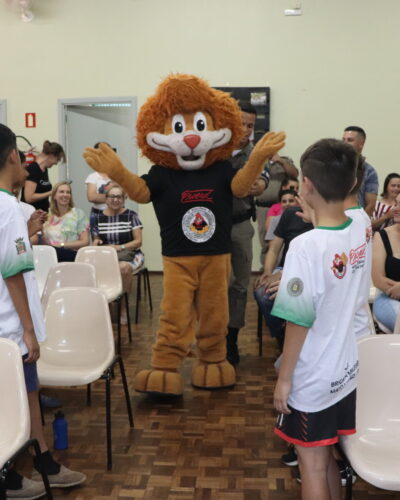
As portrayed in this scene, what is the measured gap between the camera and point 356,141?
14.5 feet

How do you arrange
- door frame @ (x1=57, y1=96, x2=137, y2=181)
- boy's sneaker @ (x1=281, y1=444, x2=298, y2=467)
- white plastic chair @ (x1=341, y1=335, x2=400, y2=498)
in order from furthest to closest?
door frame @ (x1=57, y1=96, x2=137, y2=181)
boy's sneaker @ (x1=281, y1=444, x2=298, y2=467)
white plastic chair @ (x1=341, y1=335, x2=400, y2=498)

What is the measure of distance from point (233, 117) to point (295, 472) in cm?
197

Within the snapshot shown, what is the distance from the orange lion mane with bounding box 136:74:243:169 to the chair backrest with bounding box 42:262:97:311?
802 mm

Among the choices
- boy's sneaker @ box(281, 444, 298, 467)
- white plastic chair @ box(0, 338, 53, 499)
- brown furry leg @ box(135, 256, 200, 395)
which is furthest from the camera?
brown furry leg @ box(135, 256, 200, 395)

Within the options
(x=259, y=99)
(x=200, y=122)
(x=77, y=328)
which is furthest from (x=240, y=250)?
(x=259, y=99)

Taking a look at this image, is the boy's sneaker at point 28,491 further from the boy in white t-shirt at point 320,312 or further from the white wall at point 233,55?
the white wall at point 233,55

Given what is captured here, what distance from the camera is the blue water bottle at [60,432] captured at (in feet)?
9.35

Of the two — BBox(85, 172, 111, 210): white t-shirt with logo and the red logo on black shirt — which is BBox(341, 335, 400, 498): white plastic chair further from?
BBox(85, 172, 111, 210): white t-shirt with logo

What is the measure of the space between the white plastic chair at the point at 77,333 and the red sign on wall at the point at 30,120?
5.14 meters

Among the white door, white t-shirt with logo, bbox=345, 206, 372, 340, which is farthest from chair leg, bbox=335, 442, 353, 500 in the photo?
the white door

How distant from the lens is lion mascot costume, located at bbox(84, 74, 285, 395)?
11.4 ft

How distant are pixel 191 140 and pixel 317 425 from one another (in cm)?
198

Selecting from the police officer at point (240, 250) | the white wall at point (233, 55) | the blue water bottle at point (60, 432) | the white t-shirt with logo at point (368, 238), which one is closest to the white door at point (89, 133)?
the white wall at point (233, 55)

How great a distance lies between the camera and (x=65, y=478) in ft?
8.19
